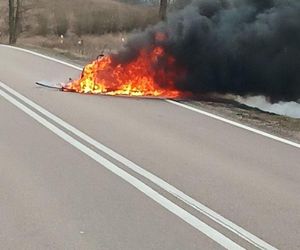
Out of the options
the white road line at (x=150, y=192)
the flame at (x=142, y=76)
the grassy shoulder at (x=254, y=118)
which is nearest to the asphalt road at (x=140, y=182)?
the white road line at (x=150, y=192)

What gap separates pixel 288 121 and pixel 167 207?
598cm

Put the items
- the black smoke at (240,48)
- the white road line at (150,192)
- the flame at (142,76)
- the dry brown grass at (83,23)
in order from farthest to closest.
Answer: the dry brown grass at (83,23) → the flame at (142,76) → the black smoke at (240,48) → the white road line at (150,192)

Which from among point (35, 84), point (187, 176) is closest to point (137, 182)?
point (187, 176)

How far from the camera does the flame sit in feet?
44.7

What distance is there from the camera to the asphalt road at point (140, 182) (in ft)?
16.7

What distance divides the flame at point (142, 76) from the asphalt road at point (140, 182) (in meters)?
2.33

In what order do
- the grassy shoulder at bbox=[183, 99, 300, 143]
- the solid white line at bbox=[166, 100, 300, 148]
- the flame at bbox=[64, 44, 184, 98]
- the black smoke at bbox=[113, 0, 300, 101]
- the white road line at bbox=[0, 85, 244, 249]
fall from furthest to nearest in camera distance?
the flame at bbox=[64, 44, 184, 98] → the black smoke at bbox=[113, 0, 300, 101] → the grassy shoulder at bbox=[183, 99, 300, 143] → the solid white line at bbox=[166, 100, 300, 148] → the white road line at bbox=[0, 85, 244, 249]

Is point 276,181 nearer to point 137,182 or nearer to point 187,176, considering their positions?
point 187,176

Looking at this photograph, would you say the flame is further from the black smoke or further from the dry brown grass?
the dry brown grass

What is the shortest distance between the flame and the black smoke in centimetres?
17

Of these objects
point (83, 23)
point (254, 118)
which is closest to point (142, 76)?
point (254, 118)

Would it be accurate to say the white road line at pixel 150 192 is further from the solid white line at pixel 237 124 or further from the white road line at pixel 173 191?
the solid white line at pixel 237 124

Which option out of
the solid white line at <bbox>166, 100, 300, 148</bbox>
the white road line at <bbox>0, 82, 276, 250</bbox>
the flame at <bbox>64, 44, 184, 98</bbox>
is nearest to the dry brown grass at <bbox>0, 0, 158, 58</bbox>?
the flame at <bbox>64, 44, 184, 98</bbox>

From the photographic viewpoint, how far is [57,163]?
7.39 metres
